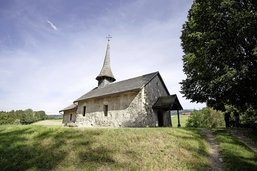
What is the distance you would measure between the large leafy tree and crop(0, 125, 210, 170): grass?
18.9 ft

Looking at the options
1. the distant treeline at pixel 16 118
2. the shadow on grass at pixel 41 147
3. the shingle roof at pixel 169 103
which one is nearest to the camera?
the shadow on grass at pixel 41 147

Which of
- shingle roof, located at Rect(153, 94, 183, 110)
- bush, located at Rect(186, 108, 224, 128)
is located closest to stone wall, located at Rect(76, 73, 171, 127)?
shingle roof, located at Rect(153, 94, 183, 110)

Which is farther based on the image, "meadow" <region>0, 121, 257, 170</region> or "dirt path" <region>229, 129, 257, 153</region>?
"dirt path" <region>229, 129, 257, 153</region>

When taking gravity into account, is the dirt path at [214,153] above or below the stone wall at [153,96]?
below

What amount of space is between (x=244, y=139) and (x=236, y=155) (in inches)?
169

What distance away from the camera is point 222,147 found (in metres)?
14.0

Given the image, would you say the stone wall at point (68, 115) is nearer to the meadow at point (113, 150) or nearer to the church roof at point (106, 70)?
the church roof at point (106, 70)

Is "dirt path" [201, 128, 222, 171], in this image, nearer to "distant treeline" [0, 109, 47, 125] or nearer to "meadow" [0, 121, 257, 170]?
"meadow" [0, 121, 257, 170]

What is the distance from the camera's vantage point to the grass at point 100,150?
1074 centimetres

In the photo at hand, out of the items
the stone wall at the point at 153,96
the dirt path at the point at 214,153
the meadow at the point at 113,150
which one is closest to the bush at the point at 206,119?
the stone wall at the point at 153,96

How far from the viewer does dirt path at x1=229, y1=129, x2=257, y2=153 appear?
1444 centimetres

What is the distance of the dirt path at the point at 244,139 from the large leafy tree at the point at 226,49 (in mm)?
2911

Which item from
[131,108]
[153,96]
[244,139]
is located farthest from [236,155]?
[153,96]

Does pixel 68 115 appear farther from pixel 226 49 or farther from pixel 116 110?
pixel 226 49
